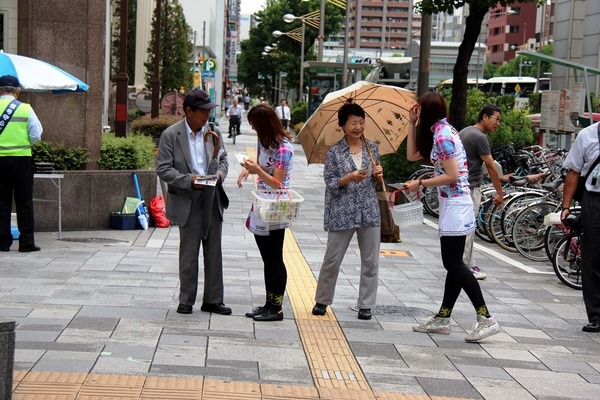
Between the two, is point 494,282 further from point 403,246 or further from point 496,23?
point 496,23

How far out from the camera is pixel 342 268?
34.8 feet

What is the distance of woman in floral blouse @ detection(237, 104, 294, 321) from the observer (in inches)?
292

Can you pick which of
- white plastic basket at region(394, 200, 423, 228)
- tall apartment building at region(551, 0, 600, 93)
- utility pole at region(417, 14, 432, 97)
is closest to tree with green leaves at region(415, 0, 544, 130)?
utility pole at region(417, 14, 432, 97)

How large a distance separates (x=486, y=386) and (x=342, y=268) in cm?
465

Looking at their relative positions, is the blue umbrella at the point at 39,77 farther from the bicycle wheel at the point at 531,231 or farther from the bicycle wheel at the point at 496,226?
the bicycle wheel at the point at 531,231

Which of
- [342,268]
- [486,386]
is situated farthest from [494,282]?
[486,386]

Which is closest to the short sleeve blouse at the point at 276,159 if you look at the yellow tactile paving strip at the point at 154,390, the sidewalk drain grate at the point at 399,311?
the sidewalk drain grate at the point at 399,311

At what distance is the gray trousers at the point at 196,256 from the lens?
7672 millimetres

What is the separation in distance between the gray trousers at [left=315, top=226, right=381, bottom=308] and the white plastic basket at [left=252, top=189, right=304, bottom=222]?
51cm

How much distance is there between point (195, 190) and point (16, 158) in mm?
3869

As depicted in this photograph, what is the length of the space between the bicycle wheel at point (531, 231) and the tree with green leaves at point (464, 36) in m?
5.70

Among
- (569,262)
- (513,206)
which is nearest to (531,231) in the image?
(513,206)

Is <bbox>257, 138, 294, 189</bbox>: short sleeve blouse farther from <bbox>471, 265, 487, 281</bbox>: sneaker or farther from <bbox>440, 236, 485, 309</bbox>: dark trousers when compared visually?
<bbox>471, 265, 487, 281</bbox>: sneaker

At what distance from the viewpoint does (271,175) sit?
7512 millimetres
